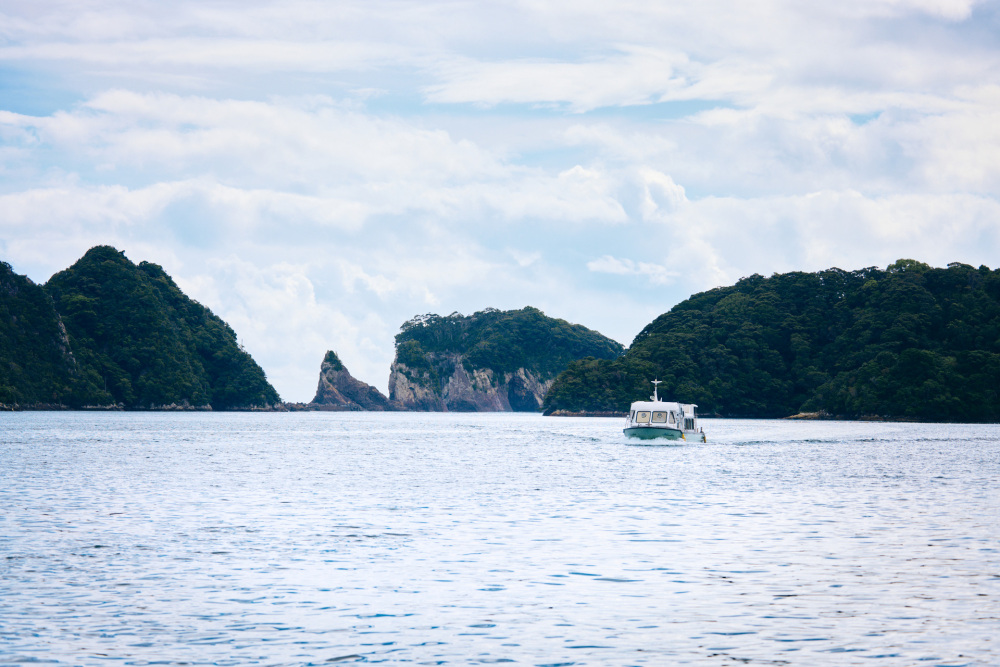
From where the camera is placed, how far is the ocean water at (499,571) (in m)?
16.6

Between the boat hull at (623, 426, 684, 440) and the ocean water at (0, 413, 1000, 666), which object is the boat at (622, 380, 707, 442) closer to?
the boat hull at (623, 426, 684, 440)

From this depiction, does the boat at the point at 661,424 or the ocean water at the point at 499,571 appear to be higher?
the boat at the point at 661,424

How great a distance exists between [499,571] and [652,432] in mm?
71788

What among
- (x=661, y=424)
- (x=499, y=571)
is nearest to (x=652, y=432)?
(x=661, y=424)

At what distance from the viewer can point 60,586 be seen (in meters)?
21.6

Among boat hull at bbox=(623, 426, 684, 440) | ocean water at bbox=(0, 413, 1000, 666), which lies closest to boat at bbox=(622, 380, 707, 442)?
boat hull at bbox=(623, 426, 684, 440)

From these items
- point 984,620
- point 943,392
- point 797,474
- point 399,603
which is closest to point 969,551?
point 984,620

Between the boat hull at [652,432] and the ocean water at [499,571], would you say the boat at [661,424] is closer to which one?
the boat hull at [652,432]

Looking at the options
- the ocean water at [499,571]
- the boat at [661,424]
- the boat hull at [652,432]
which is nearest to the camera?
the ocean water at [499,571]

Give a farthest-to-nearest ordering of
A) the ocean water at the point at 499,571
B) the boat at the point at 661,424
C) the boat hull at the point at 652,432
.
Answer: the boat at the point at 661,424
the boat hull at the point at 652,432
the ocean water at the point at 499,571

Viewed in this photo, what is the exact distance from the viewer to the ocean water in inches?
653

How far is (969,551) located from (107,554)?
24.0m

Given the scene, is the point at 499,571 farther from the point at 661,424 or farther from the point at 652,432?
the point at 661,424

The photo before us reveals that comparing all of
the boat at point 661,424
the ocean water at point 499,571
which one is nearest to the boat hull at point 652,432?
the boat at point 661,424
